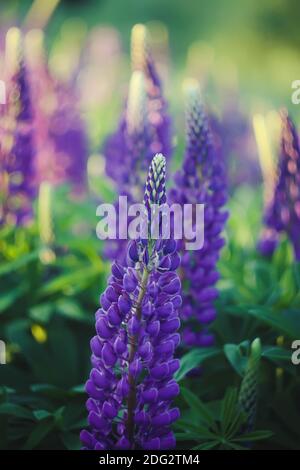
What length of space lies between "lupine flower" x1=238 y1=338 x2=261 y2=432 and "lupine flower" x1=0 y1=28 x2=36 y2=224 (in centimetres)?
161

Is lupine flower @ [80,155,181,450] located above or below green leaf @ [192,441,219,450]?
above

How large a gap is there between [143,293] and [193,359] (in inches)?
20.8

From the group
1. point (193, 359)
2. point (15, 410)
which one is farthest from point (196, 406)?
point (15, 410)

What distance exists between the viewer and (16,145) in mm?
3117

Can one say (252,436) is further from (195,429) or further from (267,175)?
(267,175)

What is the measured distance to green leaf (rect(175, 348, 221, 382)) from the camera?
2.15 m

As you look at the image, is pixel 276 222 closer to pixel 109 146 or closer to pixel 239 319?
pixel 239 319

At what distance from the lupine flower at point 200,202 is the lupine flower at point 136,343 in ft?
1.83

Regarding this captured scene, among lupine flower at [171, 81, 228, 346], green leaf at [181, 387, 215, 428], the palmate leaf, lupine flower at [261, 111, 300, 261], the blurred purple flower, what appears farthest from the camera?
the blurred purple flower

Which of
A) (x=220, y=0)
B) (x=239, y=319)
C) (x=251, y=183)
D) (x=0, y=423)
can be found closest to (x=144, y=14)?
(x=220, y=0)

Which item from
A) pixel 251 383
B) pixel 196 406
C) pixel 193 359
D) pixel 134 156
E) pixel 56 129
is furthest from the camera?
pixel 56 129

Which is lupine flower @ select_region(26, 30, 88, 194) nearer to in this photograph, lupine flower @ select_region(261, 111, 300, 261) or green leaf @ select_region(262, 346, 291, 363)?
lupine flower @ select_region(261, 111, 300, 261)

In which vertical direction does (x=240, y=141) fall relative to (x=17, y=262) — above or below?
above

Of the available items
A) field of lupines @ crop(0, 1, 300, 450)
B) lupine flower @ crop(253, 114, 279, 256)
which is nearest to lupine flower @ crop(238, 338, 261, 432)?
field of lupines @ crop(0, 1, 300, 450)
